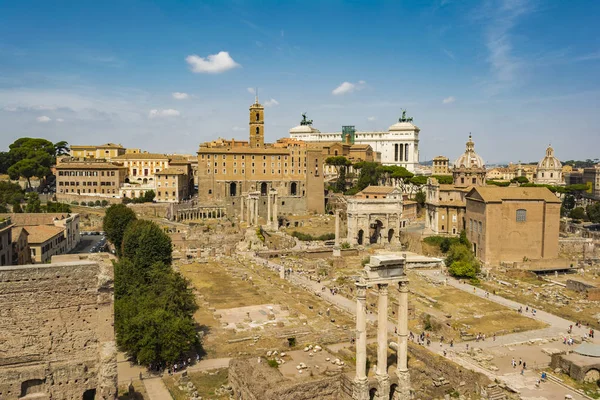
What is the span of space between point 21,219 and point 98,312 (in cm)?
4345

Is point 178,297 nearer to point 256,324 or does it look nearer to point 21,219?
point 256,324

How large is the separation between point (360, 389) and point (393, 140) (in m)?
106

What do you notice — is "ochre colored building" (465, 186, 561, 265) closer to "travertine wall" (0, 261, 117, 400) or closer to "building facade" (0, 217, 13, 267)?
"building facade" (0, 217, 13, 267)

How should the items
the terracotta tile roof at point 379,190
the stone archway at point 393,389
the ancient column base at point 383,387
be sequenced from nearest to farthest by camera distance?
1. the ancient column base at point 383,387
2. the stone archway at point 393,389
3. the terracotta tile roof at point 379,190

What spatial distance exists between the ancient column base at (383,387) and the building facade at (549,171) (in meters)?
94.2

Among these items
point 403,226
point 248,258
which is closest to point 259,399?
point 248,258

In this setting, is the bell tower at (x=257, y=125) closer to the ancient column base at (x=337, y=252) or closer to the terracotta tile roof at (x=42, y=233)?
the ancient column base at (x=337, y=252)

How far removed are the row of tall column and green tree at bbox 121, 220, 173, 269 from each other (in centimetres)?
1865

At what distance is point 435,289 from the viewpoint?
4244 cm

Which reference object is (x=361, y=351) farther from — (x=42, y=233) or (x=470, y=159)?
(x=470, y=159)

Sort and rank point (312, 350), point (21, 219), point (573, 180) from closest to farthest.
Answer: point (312, 350), point (21, 219), point (573, 180)

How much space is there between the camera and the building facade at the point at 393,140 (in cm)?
12162

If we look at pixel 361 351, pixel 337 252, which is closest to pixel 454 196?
pixel 337 252

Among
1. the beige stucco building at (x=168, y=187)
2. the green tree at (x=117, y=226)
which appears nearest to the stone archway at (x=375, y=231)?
the green tree at (x=117, y=226)
